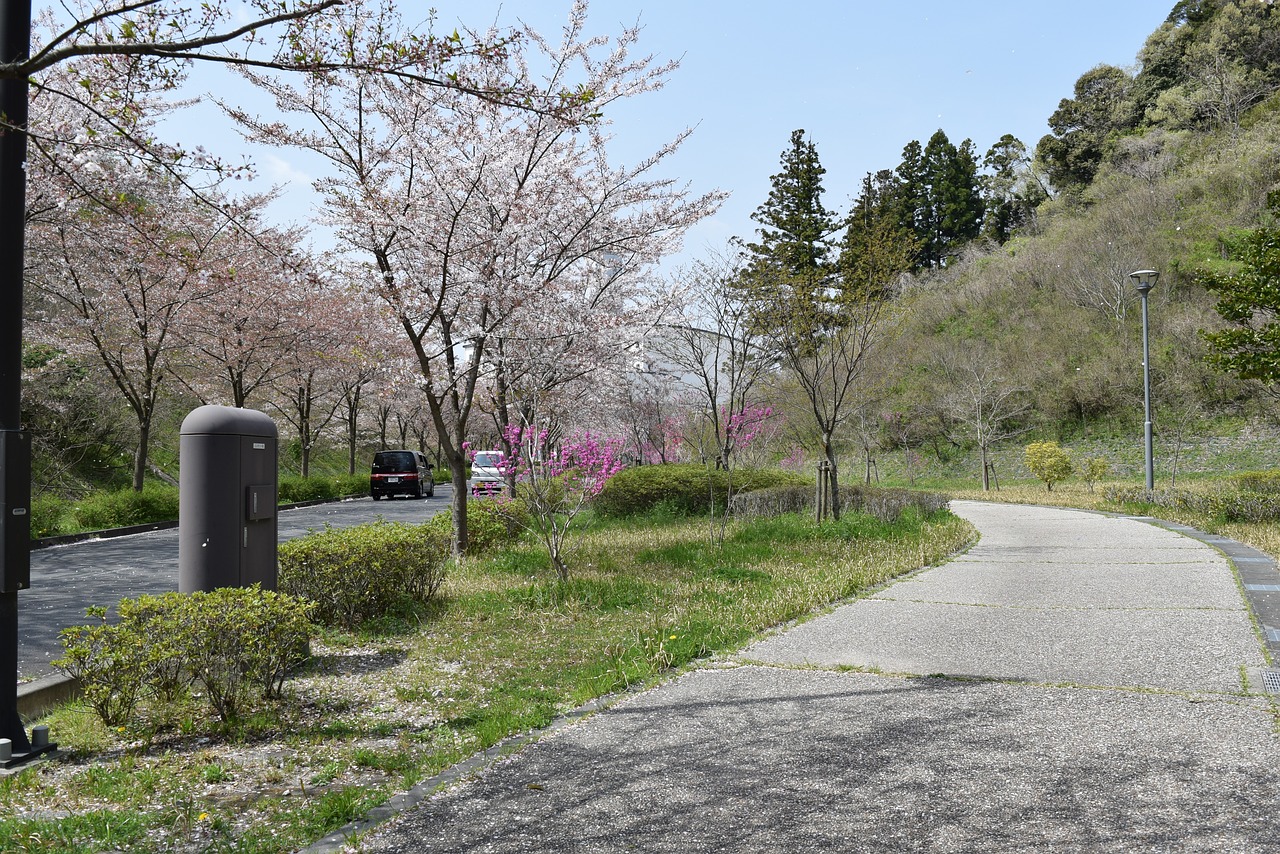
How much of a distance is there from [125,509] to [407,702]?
48.3 feet

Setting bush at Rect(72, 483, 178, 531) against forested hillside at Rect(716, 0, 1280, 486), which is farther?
forested hillside at Rect(716, 0, 1280, 486)

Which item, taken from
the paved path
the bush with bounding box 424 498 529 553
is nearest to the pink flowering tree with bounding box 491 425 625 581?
the bush with bounding box 424 498 529 553

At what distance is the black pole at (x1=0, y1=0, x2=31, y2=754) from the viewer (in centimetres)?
373

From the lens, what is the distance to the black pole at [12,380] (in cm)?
373

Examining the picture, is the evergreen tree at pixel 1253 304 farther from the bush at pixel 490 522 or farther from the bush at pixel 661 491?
the bush at pixel 490 522

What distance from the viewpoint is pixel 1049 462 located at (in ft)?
84.4

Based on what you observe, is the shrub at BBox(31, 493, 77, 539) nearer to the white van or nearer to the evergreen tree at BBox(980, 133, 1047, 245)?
the white van

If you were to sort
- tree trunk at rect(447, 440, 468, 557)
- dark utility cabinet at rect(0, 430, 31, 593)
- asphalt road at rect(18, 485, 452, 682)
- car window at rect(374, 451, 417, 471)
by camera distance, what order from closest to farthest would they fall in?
dark utility cabinet at rect(0, 430, 31, 593) → asphalt road at rect(18, 485, 452, 682) → tree trunk at rect(447, 440, 468, 557) → car window at rect(374, 451, 417, 471)

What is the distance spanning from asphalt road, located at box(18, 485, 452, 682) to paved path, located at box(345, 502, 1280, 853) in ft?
13.1

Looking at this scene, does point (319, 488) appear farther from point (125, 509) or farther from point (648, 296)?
point (648, 296)

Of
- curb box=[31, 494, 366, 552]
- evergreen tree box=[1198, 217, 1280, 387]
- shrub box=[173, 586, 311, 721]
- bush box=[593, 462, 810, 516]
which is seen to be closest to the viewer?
shrub box=[173, 586, 311, 721]

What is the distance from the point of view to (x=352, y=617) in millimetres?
6590

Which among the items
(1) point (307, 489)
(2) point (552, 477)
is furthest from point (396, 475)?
(2) point (552, 477)

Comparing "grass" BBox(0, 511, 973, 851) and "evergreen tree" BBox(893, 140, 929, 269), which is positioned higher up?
"evergreen tree" BBox(893, 140, 929, 269)
